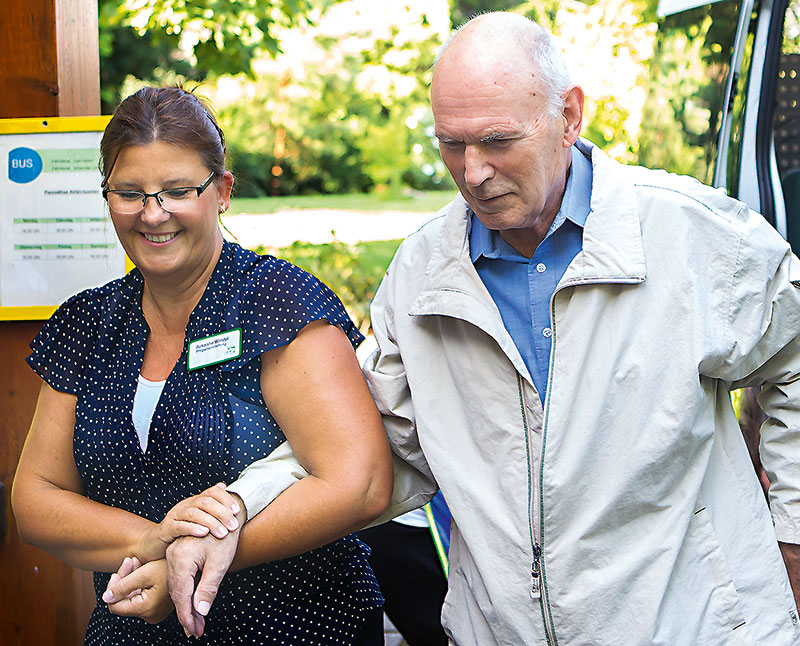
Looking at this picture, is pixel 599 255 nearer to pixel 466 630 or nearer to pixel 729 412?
pixel 729 412

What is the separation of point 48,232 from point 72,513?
907mm

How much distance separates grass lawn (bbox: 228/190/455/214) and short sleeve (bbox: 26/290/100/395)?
28.3 ft

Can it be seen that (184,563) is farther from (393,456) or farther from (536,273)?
(536,273)

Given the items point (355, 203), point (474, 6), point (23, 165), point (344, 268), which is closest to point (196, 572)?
point (23, 165)

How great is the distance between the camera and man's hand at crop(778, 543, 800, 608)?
1869 millimetres

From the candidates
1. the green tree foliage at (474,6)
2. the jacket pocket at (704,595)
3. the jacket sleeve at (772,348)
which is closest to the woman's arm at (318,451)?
the jacket pocket at (704,595)

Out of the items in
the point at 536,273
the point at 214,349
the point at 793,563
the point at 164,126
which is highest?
the point at 164,126

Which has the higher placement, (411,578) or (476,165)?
(476,165)

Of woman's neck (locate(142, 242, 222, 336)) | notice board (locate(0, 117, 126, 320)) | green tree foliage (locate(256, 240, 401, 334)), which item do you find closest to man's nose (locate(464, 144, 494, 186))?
woman's neck (locate(142, 242, 222, 336))

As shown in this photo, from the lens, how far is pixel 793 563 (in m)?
1.88

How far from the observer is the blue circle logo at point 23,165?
2553 millimetres

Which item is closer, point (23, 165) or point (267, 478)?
point (267, 478)

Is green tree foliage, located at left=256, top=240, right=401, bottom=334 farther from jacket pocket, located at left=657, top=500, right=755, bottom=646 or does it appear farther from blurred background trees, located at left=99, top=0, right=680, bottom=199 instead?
jacket pocket, located at left=657, top=500, right=755, bottom=646

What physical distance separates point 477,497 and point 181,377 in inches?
25.9
